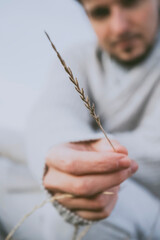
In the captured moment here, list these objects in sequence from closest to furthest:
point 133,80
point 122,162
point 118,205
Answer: point 122,162
point 118,205
point 133,80

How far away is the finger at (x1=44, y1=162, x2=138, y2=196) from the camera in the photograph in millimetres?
325

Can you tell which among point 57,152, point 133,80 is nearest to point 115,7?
point 133,80

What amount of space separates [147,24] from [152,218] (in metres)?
0.52

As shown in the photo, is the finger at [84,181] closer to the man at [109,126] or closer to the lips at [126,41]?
the man at [109,126]

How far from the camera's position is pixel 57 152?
0.39 metres

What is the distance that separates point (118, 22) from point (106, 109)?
0.24 meters

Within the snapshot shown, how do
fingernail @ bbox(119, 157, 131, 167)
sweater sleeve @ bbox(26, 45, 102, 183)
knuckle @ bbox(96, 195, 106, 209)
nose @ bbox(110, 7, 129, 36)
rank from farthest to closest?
nose @ bbox(110, 7, 129, 36) < sweater sleeve @ bbox(26, 45, 102, 183) < knuckle @ bbox(96, 195, 106, 209) < fingernail @ bbox(119, 157, 131, 167)

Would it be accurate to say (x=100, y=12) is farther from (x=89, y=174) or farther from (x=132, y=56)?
(x=89, y=174)

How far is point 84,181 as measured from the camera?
352mm

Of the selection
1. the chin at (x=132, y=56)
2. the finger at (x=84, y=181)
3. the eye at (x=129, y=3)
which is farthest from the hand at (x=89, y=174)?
the eye at (x=129, y=3)

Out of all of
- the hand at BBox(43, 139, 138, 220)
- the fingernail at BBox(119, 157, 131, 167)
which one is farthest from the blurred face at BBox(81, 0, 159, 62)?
the fingernail at BBox(119, 157, 131, 167)

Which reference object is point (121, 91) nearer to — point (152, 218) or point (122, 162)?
point (152, 218)

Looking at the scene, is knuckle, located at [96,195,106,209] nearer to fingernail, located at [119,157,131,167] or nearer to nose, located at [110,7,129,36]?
fingernail, located at [119,157,131,167]

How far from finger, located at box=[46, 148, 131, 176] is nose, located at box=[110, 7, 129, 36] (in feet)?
1.51
